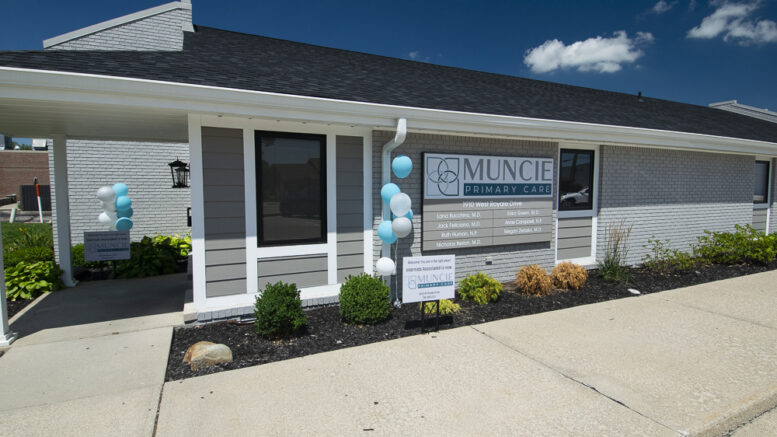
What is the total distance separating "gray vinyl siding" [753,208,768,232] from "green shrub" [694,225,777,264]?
2163 millimetres

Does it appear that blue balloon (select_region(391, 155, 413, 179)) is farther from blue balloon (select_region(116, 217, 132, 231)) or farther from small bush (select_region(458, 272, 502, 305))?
blue balloon (select_region(116, 217, 132, 231))

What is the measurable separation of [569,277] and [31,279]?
825cm

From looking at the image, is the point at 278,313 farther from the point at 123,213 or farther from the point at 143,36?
the point at 143,36

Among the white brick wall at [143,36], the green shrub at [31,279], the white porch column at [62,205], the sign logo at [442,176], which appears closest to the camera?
the sign logo at [442,176]

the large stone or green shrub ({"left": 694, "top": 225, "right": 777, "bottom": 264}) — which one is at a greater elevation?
green shrub ({"left": 694, "top": 225, "right": 777, "bottom": 264})

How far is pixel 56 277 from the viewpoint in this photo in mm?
6320

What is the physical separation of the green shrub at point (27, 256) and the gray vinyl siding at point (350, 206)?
5.29 metres

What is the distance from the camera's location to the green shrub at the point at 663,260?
7.18 metres

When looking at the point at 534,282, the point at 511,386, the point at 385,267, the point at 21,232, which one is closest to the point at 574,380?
the point at 511,386

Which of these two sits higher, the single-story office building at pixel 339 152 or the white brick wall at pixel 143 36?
the white brick wall at pixel 143 36

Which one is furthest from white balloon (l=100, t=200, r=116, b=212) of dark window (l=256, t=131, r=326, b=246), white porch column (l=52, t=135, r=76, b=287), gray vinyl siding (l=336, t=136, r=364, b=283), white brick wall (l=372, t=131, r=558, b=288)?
white brick wall (l=372, t=131, r=558, b=288)

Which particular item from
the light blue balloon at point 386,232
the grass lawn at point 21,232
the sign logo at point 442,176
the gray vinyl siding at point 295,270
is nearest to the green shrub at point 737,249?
the sign logo at point 442,176

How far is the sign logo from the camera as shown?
5.57 metres

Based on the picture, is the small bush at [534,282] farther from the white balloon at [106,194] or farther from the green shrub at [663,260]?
the white balloon at [106,194]
